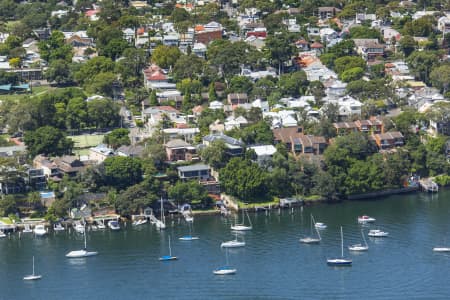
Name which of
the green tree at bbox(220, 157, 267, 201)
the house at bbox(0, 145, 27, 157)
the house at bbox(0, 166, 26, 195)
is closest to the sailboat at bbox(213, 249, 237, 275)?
the green tree at bbox(220, 157, 267, 201)

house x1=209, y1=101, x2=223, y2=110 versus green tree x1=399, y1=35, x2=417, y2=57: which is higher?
green tree x1=399, y1=35, x2=417, y2=57

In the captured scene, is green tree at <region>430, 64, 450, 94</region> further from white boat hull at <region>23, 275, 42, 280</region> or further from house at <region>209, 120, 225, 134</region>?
white boat hull at <region>23, 275, 42, 280</region>

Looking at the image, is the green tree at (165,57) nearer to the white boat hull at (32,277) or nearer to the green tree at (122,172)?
the green tree at (122,172)

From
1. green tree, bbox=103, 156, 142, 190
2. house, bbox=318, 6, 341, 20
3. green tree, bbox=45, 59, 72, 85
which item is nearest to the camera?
green tree, bbox=103, 156, 142, 190

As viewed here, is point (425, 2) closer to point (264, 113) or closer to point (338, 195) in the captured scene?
point (264, 113)

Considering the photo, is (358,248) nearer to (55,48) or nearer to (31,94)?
(31,94)

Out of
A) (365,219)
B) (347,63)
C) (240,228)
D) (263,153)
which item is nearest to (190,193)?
(240,228)
